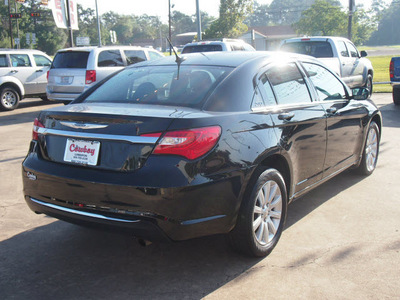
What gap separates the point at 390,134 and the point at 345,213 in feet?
16.1

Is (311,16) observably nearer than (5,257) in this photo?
No

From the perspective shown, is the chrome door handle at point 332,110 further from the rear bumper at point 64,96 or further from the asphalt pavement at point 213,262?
the rear bumper at point 64,96

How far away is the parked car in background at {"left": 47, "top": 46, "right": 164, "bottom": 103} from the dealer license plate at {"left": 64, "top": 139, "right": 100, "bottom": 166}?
896cm

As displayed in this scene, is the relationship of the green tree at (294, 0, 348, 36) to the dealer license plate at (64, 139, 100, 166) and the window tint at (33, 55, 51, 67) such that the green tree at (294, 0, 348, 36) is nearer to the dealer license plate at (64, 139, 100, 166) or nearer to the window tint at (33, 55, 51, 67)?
the window tint at (33, 55, 51, 67)

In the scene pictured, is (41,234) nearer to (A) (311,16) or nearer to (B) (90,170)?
(B) (90,170)

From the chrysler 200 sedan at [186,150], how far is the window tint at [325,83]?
258mm

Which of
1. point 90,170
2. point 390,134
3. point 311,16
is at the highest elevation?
point 311,16

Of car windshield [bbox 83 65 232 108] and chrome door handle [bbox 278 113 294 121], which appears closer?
car windshield [bbox 83 65 232 108]

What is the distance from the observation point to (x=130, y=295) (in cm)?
312

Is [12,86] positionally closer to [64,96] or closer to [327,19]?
[64,96]

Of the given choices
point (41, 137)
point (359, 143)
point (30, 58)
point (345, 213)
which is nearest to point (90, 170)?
point (41, 137)

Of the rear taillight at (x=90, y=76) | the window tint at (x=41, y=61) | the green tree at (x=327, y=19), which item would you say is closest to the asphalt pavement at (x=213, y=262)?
the rear taillight at (x=90, y=76)

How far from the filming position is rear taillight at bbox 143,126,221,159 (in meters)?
3.07

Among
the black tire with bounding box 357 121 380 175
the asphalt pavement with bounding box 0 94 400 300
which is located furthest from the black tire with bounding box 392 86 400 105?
the asphalt pavement with bounding box 0 94 400 300
